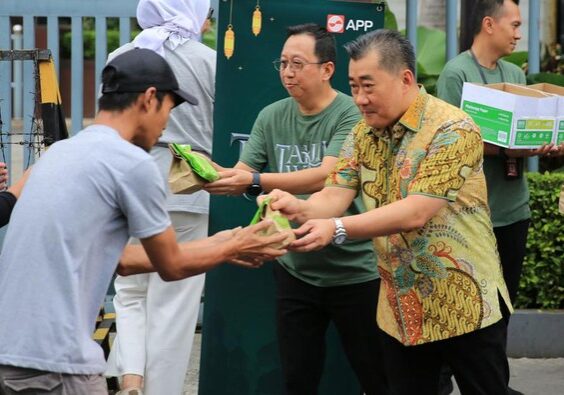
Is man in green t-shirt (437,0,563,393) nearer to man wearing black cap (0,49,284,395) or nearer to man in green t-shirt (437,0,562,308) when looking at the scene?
man in green t-shirt (437,0,562,308)

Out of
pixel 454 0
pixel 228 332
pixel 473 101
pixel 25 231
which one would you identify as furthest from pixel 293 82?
pixel 454 0

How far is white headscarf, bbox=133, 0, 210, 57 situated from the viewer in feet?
19.2

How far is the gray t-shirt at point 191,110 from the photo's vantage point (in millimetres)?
5895

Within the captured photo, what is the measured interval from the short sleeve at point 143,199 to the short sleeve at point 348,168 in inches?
46.7

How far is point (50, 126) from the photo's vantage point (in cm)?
530

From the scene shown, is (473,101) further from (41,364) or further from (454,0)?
(41,364)

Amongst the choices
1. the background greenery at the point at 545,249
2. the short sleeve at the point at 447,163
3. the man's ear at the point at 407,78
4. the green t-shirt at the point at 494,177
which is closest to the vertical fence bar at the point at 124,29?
the green t-shirt at the point at 494,177

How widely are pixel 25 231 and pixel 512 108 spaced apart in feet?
9.24

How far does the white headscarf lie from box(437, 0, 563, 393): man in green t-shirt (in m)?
1.24

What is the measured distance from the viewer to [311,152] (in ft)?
17.7

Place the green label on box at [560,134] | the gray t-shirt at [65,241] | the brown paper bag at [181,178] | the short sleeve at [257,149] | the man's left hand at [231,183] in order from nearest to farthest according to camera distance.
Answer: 1. the gray t-shirt at [65,241]
2. the brown paper bag at [181,178]
3. the man's left hand at [231,183]
4. the short sleeve at [257,149]
5. the green label on box at [560,134]

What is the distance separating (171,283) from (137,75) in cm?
225

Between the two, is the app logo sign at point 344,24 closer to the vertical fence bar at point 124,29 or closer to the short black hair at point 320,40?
the short black hair at point 320,40

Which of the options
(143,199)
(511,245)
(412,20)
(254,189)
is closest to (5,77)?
(412,20)
